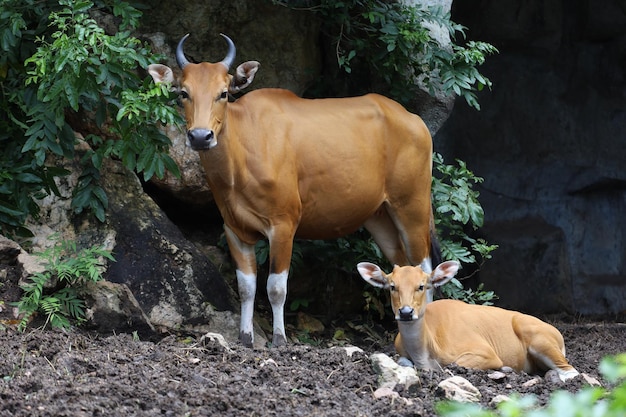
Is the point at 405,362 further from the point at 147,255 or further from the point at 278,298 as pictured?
the point at 147,255

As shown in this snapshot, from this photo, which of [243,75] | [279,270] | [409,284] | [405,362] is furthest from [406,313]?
[243,75]

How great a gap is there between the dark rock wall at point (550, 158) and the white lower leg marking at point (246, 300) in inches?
160

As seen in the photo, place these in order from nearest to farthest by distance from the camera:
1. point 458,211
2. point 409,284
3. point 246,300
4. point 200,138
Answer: point 409,284
point 200,138
point 246,300
point 458,211

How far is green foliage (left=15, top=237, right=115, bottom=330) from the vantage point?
6934mm

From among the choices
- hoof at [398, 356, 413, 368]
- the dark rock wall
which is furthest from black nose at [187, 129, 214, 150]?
the dark rock wall

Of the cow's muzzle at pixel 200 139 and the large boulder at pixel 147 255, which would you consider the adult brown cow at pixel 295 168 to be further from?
the large boulder at pixel 147 255

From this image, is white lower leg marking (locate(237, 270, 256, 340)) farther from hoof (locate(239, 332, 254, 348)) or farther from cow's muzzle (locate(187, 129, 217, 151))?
cow's muzzle (locate(187, 129, 217, 151))

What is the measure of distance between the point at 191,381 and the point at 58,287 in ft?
6.79

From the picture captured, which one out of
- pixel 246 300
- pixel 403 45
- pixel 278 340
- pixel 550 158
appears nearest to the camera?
pixel 278 340

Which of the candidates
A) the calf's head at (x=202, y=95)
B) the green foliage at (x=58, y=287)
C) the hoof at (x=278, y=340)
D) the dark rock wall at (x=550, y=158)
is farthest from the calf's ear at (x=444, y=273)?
the dark rock wall at (x=550, y=158)

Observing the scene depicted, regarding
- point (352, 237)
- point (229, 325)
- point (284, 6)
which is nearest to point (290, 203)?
point (229, 325)

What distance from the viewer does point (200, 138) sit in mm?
→ 7250

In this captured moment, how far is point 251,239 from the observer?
8.09 m

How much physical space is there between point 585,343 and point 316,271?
2755mm
